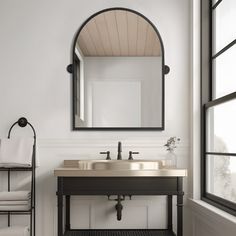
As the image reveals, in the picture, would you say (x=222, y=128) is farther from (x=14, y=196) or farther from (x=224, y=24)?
(x=14, y=196)

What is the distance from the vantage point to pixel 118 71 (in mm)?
3623

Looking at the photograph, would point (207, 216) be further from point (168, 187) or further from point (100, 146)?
point (100, 146)

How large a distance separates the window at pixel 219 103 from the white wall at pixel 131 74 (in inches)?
15.0

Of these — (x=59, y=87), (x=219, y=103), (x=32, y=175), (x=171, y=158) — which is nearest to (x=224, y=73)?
(x=219, y=103)

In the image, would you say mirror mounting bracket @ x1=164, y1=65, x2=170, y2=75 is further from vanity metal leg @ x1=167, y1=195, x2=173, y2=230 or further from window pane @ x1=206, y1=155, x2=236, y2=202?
vanity metal leg @ x1=167, y1=195, x2=173, y2=230

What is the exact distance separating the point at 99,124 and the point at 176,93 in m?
0.67

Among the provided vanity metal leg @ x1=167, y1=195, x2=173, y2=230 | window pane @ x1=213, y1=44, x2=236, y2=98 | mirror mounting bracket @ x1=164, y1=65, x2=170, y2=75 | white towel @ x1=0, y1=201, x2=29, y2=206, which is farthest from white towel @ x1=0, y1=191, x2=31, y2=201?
window pane @ x1=213, y1=44, x2=236, y2=98

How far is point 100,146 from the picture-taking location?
359 centimetres

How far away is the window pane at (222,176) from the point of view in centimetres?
278

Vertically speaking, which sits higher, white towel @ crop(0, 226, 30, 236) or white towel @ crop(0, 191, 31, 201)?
white towel @ crop(0, 191, 31, 201)

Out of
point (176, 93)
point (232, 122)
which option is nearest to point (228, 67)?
point (232, 122)

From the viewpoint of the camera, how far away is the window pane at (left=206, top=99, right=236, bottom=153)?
2.83m

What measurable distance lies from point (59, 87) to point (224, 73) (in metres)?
1.32

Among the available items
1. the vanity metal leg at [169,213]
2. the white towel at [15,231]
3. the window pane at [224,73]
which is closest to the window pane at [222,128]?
the window pane at [224,73]
